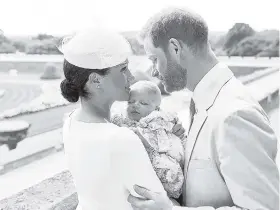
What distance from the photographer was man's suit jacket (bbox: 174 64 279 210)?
3.27 ft

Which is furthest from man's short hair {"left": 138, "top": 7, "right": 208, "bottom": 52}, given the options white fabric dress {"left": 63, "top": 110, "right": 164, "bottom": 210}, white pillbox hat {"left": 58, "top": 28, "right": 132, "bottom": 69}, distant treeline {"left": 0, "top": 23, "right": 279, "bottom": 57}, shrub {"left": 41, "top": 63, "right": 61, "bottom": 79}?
shrub {"left": 41, "top": 63, "right": 61, "bottom": 79}

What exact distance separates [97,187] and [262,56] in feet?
16.8

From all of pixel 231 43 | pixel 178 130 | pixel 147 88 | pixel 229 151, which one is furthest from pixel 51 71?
pixel 231 43

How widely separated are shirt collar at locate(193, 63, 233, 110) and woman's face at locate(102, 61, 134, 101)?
194 mm

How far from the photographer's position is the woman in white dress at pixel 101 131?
1028mm

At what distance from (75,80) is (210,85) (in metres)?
0.35

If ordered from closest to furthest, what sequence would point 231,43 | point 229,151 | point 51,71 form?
1. point 229,151
2. point 51,71
3. point 231,43

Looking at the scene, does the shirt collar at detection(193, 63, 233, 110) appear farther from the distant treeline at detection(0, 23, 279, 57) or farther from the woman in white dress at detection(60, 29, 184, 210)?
the distant treeline at detection(0, 23, 279, 57)

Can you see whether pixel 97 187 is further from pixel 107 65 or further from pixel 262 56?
pixel 262 56

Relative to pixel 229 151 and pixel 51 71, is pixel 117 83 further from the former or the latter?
pixel 51 71

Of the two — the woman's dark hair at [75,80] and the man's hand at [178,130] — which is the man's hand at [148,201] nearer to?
the woman's dark hair at [75,80]

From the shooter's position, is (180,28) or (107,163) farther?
(180,28)

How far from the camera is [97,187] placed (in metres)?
1.08

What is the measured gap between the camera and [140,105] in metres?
1.51
